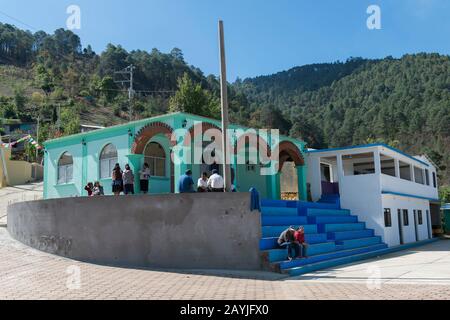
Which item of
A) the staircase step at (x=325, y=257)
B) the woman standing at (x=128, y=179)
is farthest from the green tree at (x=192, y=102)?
the woman standing at (x=128, y=179)

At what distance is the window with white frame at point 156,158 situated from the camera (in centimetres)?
1697

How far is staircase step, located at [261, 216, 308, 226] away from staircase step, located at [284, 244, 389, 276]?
179 cm

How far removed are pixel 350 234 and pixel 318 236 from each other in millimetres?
3270

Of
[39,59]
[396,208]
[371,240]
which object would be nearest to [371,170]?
[396,208]

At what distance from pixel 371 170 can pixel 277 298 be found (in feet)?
66.0

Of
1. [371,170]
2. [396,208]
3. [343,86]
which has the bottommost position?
[396,208]

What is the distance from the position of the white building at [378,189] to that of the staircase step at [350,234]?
0.53m

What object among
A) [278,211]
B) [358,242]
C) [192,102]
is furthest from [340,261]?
[192,102]

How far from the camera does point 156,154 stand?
17.2 metres

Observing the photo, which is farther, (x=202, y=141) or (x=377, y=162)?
(x=377, y=162)

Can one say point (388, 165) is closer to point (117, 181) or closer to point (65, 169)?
point (117, 181)

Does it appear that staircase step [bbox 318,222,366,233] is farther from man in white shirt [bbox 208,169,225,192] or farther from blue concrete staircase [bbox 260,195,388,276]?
man in white shirt [bbox 208,169,225,192]

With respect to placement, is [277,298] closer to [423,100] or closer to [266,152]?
[266,152]
